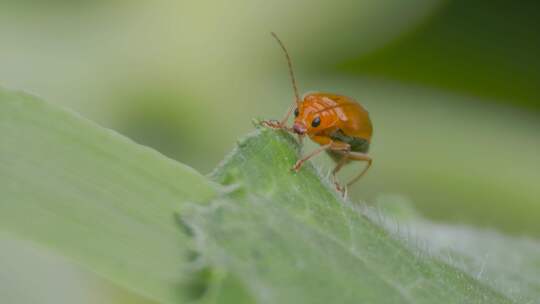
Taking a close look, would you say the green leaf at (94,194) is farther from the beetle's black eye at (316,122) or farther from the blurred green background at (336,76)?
the blurred green background at (336,76)

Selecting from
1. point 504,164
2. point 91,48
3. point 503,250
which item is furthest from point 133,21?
point 503,250

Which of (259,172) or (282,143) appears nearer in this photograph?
(259,172)

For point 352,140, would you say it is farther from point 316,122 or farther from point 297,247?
point 297,247

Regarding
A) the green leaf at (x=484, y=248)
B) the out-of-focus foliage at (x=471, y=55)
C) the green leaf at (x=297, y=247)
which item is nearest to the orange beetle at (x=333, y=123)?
the green leaf at (x=484, y=248)

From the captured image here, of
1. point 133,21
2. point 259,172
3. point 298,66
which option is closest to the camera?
point 259,172

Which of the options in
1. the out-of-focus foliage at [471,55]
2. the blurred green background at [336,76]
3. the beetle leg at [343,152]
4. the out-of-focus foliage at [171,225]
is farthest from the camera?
the out-of-focus foliage at [471,55]

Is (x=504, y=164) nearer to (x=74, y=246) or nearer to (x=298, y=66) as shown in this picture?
(x=298, y=66)
